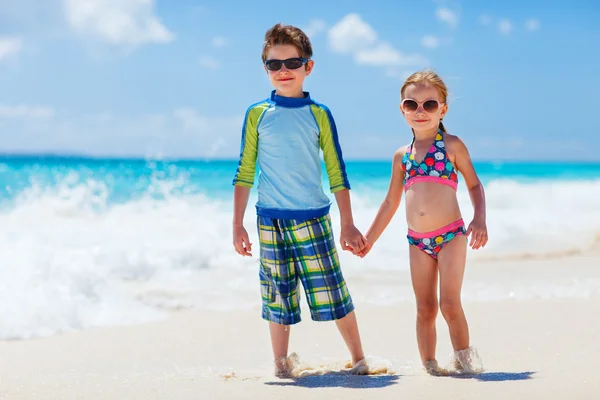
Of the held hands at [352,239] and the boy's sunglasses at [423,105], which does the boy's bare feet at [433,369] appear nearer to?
the held hands at [352,239]

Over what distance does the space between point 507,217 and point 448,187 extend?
10.2 m

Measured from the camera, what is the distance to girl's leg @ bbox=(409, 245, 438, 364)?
3.78 metres

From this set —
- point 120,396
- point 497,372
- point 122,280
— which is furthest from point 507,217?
point 120,396

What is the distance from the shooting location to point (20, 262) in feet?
22.1

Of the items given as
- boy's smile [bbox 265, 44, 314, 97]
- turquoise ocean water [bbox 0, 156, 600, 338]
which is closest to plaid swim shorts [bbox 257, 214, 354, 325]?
boy's smile [bbox 265, 44, 314, 97]

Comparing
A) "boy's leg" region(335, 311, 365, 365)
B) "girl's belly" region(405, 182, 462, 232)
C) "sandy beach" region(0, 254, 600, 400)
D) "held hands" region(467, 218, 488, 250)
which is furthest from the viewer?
"boy's leg" region(335, 311, 365, 365)

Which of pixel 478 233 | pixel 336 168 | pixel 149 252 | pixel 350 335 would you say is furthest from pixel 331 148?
pixel 149 252

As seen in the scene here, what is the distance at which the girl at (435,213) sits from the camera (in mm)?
3691

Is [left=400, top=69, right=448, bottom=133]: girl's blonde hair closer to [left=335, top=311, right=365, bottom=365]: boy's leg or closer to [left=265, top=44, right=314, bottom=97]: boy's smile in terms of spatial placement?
[left=265, top=44, right=314, bottom=97]: boy's smile

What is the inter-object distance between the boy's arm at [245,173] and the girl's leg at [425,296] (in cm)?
88

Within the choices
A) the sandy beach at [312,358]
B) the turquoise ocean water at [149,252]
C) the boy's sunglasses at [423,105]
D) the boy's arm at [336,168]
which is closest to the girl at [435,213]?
the boy's sunglasses at [423,105]

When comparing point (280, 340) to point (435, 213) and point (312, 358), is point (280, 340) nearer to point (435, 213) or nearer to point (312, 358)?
point (312, 358)

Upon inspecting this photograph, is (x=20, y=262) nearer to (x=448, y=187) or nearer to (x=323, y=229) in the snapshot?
(x=323, y=229)

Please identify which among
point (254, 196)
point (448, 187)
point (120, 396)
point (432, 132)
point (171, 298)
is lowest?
point (120, 396)
